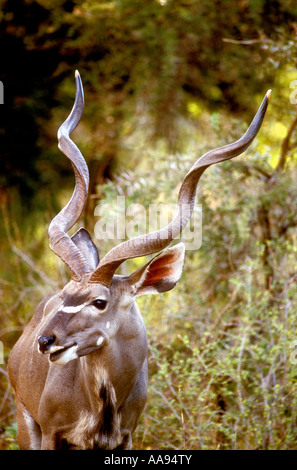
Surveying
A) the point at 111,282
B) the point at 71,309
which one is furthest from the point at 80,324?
the point at 111,282

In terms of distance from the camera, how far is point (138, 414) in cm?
410

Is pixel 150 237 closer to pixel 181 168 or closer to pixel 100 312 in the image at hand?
pixel 100 312

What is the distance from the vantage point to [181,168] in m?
6.53

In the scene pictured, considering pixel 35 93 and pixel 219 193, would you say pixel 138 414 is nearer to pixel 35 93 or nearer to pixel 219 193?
pixel 219 193

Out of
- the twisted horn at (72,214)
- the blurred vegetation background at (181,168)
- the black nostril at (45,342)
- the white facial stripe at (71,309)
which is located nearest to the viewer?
the black nostril at (45,342)

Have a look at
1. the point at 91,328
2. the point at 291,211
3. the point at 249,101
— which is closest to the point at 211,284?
the point at 291,211

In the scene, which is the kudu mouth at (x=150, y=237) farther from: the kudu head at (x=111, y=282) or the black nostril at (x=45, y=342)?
the black nostril at (x=45, y=342)

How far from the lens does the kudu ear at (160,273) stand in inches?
148

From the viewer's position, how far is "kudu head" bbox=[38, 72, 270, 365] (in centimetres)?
346

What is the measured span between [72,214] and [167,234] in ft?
2.75

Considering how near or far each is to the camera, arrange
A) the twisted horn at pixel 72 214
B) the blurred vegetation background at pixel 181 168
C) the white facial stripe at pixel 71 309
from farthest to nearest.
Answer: the blurred vegetation background at pixel 181 168
the twisted horn at pixel 72 214
the white facial stripe at pixel 71 309

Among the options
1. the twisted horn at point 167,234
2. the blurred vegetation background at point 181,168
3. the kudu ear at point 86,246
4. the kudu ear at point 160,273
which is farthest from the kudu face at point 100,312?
the blurred vegetation background at point 181,168

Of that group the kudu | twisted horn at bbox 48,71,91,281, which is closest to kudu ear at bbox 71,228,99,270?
the kudu

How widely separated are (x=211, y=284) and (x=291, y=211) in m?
1.13
